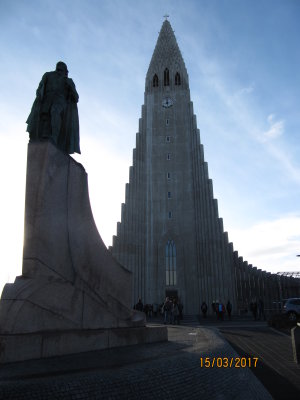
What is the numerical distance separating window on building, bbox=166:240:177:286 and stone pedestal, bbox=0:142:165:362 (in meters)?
28.2

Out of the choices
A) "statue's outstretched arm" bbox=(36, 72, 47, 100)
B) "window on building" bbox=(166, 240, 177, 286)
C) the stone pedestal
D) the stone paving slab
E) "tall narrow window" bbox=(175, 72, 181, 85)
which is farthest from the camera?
"tall narrow window" bbox=(175, 72, 181, 85)

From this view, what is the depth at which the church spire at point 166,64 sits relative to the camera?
43.5 m

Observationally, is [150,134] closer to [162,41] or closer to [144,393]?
[162,41]

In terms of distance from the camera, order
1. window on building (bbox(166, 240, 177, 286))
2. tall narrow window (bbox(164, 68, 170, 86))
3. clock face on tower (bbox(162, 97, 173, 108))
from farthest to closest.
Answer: tall narrow window (bbox(164, 68, 170, 86))
clock face on tower (bbox(162, 97, 173, 108))
window on building (bbox(166, 240, 177, 286))

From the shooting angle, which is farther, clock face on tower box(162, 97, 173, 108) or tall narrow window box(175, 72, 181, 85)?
tall narrow window box(175, 72, 181, 85)

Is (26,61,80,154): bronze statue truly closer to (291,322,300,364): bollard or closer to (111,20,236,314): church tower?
(291,322,300,364): bollard

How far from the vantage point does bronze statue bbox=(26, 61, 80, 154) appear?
6266 mm

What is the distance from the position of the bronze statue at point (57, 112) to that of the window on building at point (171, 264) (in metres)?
29.0

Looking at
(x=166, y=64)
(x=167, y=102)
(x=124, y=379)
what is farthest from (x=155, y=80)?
(x=124, y=379)

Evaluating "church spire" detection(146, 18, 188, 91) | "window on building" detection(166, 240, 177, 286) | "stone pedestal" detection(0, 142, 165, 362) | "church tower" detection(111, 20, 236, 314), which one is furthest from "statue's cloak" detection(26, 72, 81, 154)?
"church spire" detection(146, 18, 188, 91)

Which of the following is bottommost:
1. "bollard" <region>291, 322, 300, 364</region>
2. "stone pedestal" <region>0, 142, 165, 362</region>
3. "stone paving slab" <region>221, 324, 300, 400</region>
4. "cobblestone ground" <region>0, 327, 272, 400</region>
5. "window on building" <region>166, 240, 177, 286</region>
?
"stone paving slab" <region>221, 324, 300, 400</region>
